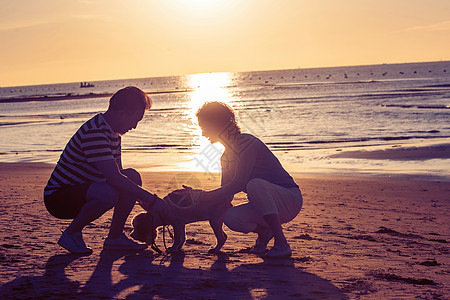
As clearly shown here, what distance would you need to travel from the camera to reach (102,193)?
179 inches

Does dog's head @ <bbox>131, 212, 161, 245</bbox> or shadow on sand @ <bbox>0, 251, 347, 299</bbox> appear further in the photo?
dog's head @ <bbox>131, 212, 161, 245</bbox>

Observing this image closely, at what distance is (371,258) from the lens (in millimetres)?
4707

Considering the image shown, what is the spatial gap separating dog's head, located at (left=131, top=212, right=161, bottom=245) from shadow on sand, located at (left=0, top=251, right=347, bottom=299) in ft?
1.13

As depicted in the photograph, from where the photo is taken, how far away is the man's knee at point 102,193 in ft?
14.9

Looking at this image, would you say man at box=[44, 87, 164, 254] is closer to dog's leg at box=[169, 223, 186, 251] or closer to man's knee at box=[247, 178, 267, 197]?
dog's leg at box=[169, 223, 186, 251]

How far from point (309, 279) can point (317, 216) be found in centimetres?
301

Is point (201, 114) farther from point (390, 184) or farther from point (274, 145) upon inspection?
point (274, 145)

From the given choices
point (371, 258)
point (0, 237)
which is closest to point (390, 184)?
point (371, 258)

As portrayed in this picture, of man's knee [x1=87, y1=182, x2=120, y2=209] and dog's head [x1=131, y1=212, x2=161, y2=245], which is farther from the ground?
man's knee [x1=87, y1=182, x2=120, y2=209]

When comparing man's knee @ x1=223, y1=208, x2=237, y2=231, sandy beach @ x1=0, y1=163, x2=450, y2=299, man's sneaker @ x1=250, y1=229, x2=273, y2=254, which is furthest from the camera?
man's sneaker @ x1=250, y1=229, x2=273, y2=254

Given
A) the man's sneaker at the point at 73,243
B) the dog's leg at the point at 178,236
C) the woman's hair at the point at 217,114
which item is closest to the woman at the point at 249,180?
the woman's hair at the point at 217,114

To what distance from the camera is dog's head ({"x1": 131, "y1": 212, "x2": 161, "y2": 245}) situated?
4891 millimetres

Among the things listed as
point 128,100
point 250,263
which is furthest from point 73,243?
point 250,263

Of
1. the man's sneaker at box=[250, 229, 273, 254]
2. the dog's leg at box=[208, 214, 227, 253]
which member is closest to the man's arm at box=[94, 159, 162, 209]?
the dog's leg at box=[208, 214, 227, 253]
